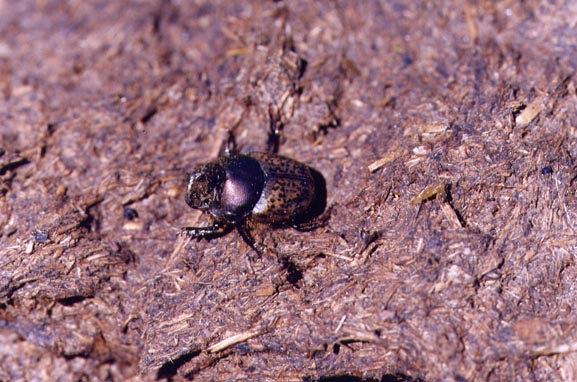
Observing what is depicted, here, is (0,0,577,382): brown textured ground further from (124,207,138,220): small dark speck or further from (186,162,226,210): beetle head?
(186,162,226,210): beetle head

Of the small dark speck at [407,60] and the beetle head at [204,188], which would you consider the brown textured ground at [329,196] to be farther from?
the beetle head at [204,188]

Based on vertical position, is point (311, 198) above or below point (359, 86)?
below

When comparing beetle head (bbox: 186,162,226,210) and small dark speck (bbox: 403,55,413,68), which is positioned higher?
small dark speck (bbox: 403,55,413,68)

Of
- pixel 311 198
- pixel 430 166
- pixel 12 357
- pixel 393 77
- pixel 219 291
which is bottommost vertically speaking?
pixel 12 357

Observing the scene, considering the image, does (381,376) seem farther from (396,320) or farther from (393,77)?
(393,77)

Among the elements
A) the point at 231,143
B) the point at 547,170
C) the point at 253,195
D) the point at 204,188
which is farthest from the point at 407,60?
the point at 204,188

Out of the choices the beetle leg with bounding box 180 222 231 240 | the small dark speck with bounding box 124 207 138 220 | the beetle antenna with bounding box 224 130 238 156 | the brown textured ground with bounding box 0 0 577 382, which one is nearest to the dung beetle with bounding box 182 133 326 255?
the beetle leg with bounding box 180 222 231 240

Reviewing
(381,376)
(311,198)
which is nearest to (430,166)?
(311,198)
